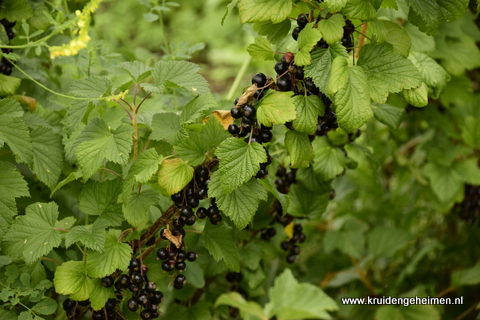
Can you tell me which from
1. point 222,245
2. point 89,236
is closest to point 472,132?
point 222,245

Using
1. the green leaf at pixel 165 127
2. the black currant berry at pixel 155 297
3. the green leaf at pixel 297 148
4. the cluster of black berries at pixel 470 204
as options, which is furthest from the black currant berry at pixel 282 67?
the cluster of black berries at pixel 470 204

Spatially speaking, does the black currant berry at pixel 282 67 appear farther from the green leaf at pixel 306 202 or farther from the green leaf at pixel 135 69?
the green leaf at pixel 306 202

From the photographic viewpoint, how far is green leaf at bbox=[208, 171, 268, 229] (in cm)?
101

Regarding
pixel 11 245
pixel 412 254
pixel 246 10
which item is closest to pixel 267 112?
pixel 246 10

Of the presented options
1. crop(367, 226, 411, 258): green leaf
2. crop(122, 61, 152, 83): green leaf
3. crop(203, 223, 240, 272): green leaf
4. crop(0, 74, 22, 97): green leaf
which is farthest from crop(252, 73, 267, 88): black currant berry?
crop(367, 226, 411, 258): green leaf

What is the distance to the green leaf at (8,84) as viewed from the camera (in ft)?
4.13

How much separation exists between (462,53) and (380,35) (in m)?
0.85

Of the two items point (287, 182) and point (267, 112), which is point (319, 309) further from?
point (287, 182)

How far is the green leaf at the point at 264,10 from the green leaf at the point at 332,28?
81mm

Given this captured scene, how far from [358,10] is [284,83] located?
222 millimetres

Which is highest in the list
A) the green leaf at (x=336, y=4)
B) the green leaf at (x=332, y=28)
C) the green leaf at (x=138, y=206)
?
the green leaf at (x=336, y=4)

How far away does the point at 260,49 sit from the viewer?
1.08 m

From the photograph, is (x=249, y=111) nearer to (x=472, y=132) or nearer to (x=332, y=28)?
(x=332, y=28)

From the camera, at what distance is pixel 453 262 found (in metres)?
2.26
